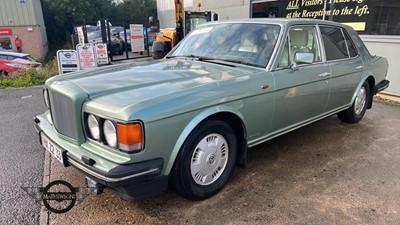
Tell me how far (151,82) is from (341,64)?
2846 millimetres

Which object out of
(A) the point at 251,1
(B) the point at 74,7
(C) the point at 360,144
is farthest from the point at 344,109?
(B) the point at 74,7

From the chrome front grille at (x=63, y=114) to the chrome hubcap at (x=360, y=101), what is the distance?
4256mm

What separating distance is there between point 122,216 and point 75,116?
0.96 metres

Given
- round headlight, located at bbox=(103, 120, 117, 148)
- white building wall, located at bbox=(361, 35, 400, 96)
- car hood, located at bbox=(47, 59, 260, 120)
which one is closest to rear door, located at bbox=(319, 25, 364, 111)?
car hood, located at bbox=(47, 59, 260, 120)

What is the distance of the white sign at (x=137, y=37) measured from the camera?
15.5 meters

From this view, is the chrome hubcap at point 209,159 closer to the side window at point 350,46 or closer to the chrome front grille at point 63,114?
the chrome front grille at point 63,114

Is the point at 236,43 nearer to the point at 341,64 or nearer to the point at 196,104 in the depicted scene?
the point at 196,104

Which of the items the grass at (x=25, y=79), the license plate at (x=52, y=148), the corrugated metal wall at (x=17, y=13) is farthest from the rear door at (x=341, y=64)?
the corrugated metal wall at (x=17, y=13)

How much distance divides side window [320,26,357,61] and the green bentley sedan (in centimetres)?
2

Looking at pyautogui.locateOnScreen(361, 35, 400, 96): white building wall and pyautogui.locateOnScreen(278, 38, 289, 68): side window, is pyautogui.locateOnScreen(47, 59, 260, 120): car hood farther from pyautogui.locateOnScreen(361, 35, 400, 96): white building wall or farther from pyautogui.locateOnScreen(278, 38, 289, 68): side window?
pyautogui.locateOnScreen(361, 35, 400, 96): white building wall

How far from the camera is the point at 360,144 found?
4.33 meters

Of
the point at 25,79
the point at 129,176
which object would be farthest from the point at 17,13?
the point at 129,176

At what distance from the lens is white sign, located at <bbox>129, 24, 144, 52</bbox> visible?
15.5 meters

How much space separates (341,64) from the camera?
4305mm
